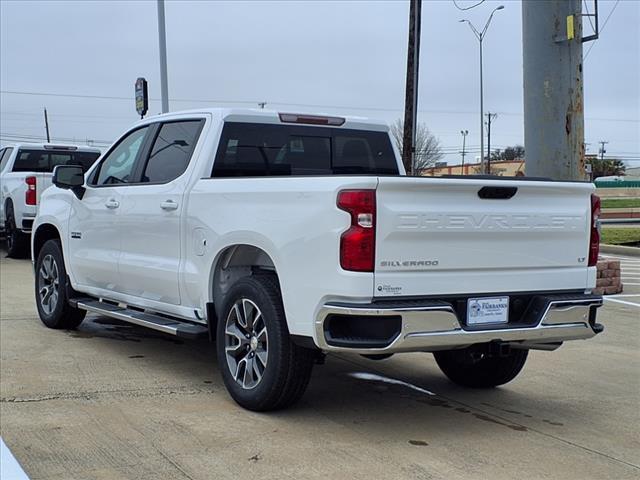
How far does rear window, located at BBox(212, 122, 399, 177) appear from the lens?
629 centimetres

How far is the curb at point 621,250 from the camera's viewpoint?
17.4m

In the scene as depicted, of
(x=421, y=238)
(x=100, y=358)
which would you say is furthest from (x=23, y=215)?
(x=421, y=238)

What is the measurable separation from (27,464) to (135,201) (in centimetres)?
Answer: 279

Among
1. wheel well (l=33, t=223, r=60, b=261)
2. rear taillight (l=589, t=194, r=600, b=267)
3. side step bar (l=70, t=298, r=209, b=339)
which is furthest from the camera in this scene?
wheel well (l=33, t=223, r=60, b=261)

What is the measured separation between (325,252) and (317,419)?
1.26 metres

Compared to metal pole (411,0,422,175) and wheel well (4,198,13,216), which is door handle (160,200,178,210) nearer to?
wheel well (4,198,13,216)

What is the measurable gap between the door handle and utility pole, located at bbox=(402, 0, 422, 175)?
12.8 metres

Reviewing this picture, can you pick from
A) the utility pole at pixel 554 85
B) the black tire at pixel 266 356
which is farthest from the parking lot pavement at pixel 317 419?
the utility pole at pixel 554 85

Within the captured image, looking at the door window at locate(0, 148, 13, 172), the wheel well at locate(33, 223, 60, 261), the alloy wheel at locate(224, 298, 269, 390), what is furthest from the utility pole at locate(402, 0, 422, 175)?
the alloy wheel at locate(224, 298, 269, 390)

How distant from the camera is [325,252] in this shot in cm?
469

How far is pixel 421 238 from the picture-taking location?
4.70 m

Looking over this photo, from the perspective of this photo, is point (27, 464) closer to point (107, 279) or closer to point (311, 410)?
point (311, 410)

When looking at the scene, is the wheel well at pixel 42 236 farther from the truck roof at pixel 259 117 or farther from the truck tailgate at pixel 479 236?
the truck tailgate at pixel 479 236

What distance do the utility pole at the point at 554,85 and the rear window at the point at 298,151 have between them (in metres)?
4.49
